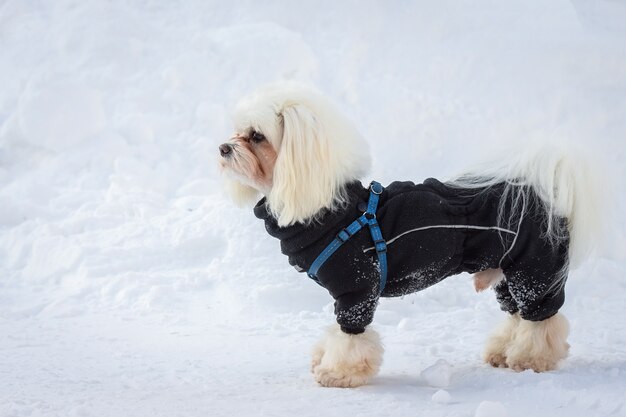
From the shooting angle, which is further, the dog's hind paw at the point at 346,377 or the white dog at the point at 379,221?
the dog's hind paw at the point at 346,377

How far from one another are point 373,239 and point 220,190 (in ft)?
10.3

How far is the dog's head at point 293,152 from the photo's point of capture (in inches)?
121

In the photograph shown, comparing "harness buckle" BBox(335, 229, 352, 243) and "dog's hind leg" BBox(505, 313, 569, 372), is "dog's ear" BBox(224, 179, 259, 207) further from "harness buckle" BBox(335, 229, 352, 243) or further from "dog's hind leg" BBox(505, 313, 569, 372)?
"dog's hind leg" BBox(505, 313, 569, 372)

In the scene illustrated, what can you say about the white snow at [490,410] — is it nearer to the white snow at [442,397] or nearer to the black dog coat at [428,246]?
the white snow at [442,397]

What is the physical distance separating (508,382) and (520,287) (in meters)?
0.46

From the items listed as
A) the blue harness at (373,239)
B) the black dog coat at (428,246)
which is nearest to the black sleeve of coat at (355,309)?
the black dog coat at (428,246)

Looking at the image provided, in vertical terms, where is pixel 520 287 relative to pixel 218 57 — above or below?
below

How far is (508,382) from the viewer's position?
3.14 metres

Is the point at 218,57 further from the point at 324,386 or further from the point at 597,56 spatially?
the point at 324,386

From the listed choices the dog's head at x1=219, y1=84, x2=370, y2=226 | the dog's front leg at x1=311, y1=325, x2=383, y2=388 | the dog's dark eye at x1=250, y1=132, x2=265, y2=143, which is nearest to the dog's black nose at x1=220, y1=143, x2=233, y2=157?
the dog's head at x1=219, y1=84, x2=370, y2=226

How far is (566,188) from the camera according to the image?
3340mm

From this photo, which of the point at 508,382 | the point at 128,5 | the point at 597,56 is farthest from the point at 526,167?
the point at 128,5

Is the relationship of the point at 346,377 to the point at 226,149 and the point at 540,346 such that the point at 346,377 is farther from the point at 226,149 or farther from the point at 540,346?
the point at 226,149

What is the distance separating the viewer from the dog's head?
3082 millimetres
